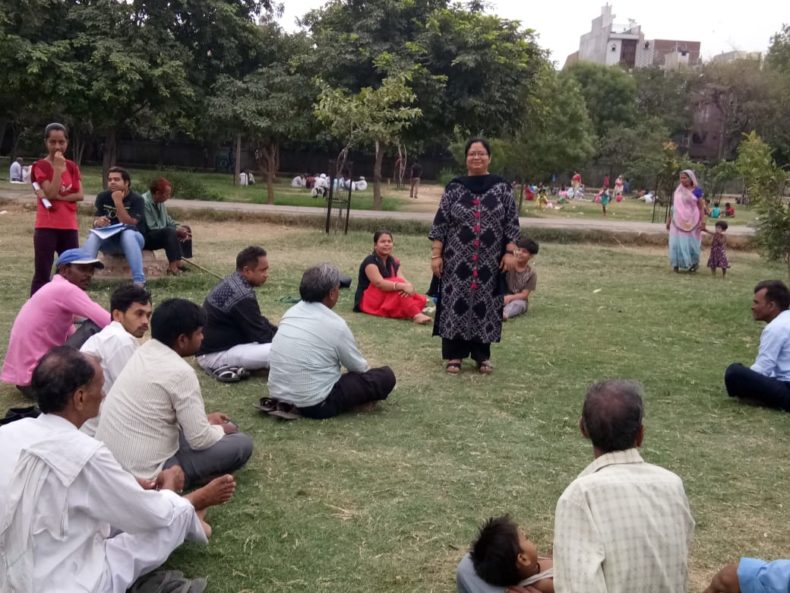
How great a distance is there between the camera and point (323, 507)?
385cm

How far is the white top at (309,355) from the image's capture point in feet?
16.2

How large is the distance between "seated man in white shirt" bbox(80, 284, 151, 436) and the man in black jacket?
153 centimetres

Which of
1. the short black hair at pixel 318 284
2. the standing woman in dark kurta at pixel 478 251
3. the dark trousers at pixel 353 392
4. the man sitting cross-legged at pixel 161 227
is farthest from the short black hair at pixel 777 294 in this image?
the man sitting cross-legged at pixel 161 227

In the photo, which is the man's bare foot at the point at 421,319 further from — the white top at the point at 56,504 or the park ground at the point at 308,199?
the park ground at the point at 308,199

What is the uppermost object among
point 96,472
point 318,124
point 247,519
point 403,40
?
point 403,40

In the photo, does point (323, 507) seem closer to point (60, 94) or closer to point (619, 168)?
point (60, 94)

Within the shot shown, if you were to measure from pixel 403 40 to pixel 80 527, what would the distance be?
19.8 metres

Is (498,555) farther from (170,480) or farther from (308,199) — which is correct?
(308,199)

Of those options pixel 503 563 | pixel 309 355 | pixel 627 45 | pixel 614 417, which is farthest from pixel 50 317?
pixel 627 45

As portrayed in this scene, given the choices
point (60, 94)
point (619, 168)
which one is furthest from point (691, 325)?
point (619, 168)

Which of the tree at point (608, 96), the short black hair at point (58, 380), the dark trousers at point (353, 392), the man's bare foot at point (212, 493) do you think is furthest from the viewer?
the tree at point (608, 96)

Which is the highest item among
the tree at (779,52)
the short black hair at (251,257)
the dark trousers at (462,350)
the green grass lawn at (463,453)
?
the tree at (779,52)

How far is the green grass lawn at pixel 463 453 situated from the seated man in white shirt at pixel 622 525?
1.03 meters

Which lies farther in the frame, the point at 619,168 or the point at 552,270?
the point at 619,168
